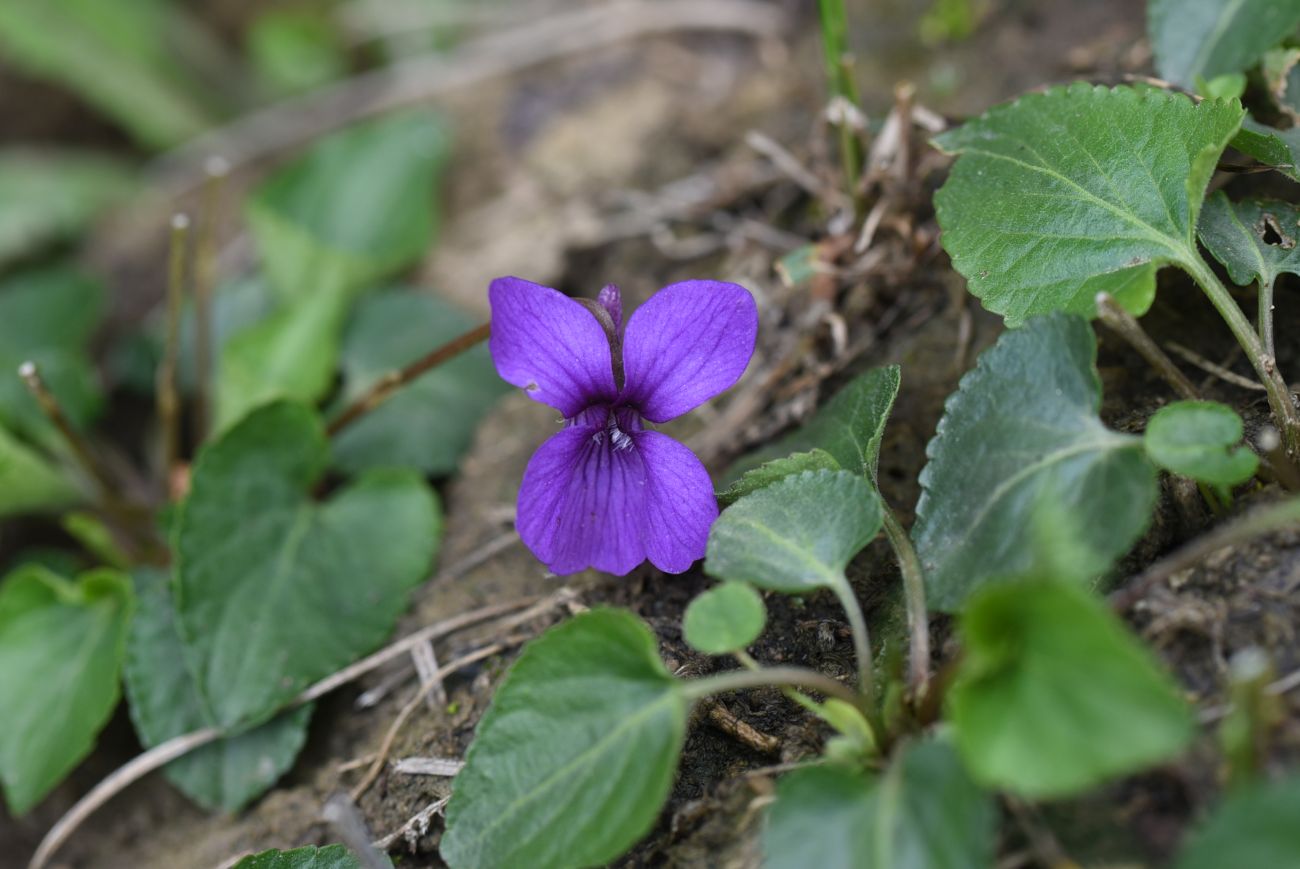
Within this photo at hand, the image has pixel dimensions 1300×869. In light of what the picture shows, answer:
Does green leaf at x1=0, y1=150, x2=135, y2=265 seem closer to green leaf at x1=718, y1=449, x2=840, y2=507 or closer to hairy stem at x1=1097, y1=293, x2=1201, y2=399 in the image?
green leaf at x1=718, y1=449, x2=840, y2=507

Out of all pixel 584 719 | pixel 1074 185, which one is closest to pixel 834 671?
pixel 584 719

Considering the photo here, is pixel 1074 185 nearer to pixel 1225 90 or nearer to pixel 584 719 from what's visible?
pixel 1225 90

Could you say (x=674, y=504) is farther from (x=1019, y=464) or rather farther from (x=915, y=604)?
(x=1019, y=464)

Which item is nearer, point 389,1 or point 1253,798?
point 1253,798

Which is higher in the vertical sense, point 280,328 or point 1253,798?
point 280,328

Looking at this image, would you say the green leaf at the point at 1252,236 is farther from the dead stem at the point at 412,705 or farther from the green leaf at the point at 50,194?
the green leaf at the point at 50,194

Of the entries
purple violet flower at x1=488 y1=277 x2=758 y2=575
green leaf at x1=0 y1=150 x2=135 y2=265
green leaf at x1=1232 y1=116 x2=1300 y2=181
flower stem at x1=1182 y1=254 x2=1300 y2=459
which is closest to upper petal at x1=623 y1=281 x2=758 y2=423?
purple violet flower at x1=488 y1=277 x2=758 y2=575

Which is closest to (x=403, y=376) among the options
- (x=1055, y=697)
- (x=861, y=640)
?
(x=861, y=640)

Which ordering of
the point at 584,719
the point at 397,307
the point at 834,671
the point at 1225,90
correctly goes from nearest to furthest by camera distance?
the point at 584,719, the point at 834,671, the point at 1225,90, the point at 397,307
